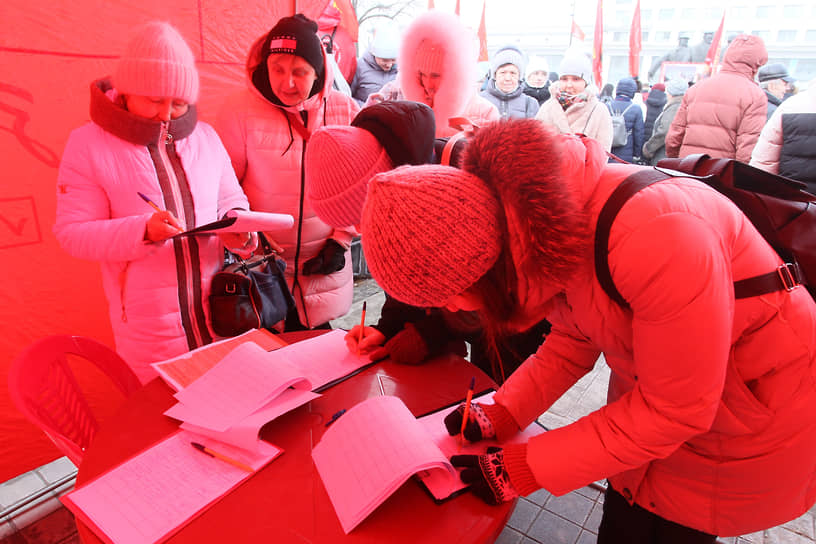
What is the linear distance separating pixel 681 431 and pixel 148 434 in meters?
1.05

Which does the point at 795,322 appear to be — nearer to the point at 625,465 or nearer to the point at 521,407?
the point at 625,465

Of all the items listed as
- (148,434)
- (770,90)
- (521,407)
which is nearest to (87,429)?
(148,434)

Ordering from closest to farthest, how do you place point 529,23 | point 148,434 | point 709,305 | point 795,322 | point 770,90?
1. point 709,305
2. point 795,322
3. point 148,434
4. point 770,90
5. point 529,23

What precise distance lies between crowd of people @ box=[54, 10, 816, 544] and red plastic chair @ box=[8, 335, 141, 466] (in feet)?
0.43

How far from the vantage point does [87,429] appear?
134 centimetres

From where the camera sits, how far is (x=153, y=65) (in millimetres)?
1306

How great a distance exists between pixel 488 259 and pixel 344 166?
1.86ft

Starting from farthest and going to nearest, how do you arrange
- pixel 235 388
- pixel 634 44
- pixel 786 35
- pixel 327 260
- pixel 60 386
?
pixel 786 35, pixel 634 44, pixel 327 260, pixel 60 386, pixel 235 388

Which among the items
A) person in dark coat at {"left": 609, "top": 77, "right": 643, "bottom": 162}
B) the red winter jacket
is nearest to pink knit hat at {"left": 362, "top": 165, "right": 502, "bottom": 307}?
the red winter jacket

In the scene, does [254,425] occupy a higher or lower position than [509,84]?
lower

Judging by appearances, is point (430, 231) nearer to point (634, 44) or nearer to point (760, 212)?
point (760, 212)

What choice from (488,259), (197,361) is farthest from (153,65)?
(488,259)

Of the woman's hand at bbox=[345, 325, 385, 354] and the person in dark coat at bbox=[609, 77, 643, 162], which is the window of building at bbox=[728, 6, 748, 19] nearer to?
the person in dark coat at bbox=[609, 77, 643, 162]

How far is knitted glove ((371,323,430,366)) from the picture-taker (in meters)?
1.29
